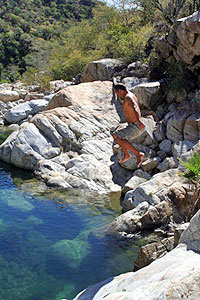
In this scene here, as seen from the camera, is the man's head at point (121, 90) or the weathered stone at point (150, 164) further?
the weathered stone at point (150, 164)

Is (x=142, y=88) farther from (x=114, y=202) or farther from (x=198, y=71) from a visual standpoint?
(x=114, y=202)

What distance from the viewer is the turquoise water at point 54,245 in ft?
22.1

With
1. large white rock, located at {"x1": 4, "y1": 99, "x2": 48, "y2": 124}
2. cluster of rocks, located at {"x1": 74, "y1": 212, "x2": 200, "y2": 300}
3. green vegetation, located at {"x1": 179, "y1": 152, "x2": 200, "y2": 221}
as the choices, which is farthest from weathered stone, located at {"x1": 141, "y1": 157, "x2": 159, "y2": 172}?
large white rock, located at {"x1": 4, "y1": 99, "x2": 48, "y2": 124}

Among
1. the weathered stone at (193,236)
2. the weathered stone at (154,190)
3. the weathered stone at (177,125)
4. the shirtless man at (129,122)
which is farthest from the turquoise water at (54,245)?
the weathered stone at (177,125)

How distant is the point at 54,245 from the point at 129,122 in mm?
5647

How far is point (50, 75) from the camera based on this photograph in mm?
36406

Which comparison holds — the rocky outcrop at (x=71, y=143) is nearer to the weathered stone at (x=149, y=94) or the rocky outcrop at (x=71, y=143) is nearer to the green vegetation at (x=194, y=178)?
the weathered stone at (x=149, y=94)

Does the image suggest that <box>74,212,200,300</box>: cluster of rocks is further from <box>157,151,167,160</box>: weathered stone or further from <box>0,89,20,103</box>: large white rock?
<box>0,89,20,103</box>: large white rock

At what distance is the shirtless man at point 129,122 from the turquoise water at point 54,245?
200 centimetres

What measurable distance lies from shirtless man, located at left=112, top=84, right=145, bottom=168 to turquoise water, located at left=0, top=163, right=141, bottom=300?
200 cm

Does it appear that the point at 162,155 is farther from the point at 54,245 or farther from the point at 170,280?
the point at 170,280

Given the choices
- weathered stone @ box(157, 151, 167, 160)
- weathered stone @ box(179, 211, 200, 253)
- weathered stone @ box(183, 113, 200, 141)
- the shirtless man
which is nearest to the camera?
weathered stone @ box(179, 211, 200, 253)

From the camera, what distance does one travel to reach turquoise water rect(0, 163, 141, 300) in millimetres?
6730

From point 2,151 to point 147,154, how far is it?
22.8 feet
